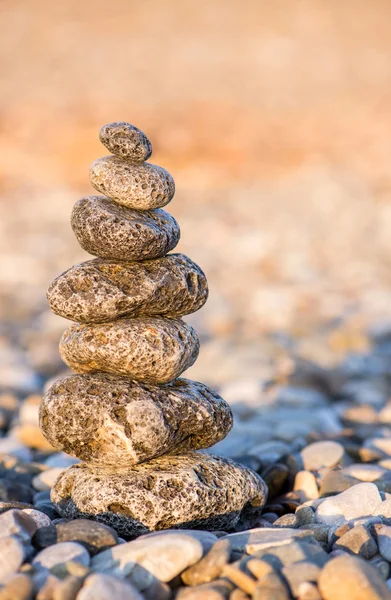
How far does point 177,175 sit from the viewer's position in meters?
30.1

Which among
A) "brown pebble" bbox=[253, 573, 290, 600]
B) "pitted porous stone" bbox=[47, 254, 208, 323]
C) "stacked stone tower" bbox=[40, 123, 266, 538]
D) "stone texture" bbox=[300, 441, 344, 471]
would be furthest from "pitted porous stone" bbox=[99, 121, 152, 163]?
"stone texture" bbox=[300, 441, 344, 471]

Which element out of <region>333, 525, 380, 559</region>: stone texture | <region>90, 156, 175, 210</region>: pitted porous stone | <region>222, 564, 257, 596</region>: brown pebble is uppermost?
<region>90, 156, 175, 210</region>: pitted porous stone

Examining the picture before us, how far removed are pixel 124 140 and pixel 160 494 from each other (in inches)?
105

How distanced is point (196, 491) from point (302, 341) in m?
10.3

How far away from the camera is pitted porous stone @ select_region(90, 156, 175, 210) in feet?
17.0

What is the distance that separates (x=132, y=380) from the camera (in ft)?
17.4

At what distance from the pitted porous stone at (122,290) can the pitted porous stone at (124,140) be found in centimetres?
85

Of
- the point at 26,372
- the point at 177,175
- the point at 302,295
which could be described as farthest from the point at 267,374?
the point at 177,175

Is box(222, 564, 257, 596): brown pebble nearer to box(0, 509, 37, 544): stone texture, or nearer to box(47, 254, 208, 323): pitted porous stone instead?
box(0, 509, 37, 544): stone texture

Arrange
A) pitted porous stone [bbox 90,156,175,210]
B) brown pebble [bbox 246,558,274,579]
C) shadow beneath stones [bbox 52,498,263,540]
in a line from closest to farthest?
1. brown pebble [bbox 246,558,274,579]
2. shadow beneath stones [bbox 52,498,263,540]
3. pitted porous stone [bbox 90,156,175,210]

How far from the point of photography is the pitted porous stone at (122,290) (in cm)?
505

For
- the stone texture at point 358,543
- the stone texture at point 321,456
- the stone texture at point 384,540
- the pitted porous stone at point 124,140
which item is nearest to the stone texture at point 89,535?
the stone texture at point 358,543

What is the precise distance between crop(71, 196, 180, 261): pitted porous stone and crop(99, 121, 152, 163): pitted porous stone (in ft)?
1.32

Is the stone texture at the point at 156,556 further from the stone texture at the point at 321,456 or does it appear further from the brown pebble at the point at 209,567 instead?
the stone texture at the point at 321,456
